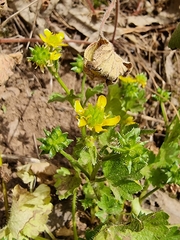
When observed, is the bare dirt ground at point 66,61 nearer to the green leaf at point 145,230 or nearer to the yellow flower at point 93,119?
the green leaf at point 145,230

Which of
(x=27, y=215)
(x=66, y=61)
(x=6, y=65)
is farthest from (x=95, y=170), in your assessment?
(x=66, y=61)

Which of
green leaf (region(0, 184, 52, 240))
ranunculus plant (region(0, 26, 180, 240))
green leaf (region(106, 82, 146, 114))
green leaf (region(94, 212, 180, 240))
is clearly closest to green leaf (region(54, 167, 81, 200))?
ranunculus plant (region(0, 26, 180, 240))

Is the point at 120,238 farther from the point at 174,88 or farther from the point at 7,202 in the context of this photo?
the point at 174,88

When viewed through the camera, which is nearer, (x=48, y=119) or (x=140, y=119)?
(x=48, y=119)

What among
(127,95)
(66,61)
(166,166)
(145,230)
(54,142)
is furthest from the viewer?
(66,61)

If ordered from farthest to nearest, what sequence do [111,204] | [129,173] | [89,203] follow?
1. [89,203]
2. [111,204]
3. [129,173]

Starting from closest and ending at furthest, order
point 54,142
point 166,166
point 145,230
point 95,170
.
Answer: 1. point 54,142
2. point 145,230
3. point 95,170
4. point 166,166

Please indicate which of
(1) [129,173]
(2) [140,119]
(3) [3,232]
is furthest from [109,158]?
(2) [140,119]

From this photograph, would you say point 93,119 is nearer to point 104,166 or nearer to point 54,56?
point 104,166
